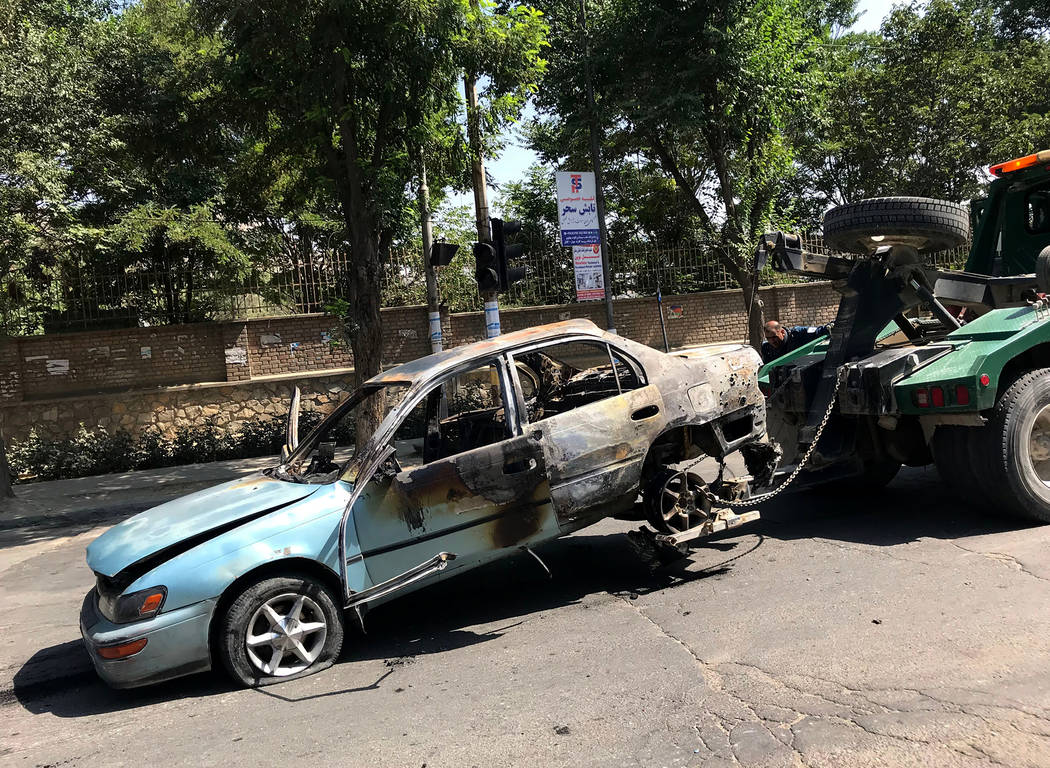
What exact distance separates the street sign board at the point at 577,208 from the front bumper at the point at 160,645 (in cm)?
1086

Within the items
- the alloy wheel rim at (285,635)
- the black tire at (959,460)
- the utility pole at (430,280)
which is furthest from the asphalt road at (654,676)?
the utility pole at (430,280)

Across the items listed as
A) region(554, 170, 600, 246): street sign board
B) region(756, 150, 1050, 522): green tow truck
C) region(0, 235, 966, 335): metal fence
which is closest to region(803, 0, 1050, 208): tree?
region(0, 235, 966, 335): metal fence

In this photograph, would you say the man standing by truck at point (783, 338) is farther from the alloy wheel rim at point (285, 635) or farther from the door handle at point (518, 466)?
the alloy wheel rim at point (285, 635)

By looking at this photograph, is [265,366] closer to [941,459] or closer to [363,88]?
[363,88]

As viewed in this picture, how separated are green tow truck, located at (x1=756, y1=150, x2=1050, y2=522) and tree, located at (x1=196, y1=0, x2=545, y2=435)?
6144 mm

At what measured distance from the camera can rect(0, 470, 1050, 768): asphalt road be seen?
3.17 metres

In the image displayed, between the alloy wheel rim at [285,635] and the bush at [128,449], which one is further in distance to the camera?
the bush at [128,449]

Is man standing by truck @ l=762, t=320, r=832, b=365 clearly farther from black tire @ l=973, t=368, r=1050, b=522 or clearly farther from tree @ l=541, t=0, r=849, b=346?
tree @ l=541, t=0, r=849, b=346

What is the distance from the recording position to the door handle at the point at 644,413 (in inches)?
197

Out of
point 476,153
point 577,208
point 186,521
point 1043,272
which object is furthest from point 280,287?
point 1043,272

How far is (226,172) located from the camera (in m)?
16.4

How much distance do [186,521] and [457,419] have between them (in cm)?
202

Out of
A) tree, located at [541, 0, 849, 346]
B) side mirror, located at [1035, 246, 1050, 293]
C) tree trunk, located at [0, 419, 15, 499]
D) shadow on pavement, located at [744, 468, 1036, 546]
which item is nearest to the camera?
shadow on pavement, located at [744, 468, 1036, 546]

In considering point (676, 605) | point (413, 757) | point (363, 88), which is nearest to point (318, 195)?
point (363, 88)
